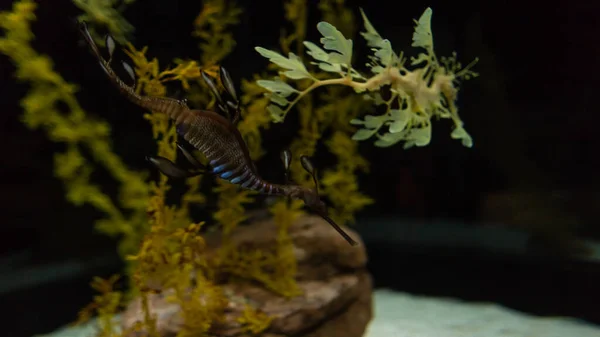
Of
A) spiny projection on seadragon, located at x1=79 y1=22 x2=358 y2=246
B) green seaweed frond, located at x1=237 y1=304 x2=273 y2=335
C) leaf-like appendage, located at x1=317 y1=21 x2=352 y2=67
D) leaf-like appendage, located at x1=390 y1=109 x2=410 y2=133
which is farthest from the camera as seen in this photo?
green seaweed frond, located at x1=237 y1=304 x2=273 y2=335

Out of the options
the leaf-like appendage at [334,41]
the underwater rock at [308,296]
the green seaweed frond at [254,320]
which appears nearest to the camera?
the leaf-like appendage at [334,41]

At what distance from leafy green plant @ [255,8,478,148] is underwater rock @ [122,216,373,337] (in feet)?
2.72

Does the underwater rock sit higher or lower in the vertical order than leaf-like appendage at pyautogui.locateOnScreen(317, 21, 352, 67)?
lower

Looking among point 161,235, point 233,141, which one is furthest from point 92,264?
point 233,141

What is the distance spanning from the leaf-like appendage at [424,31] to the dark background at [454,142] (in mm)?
238

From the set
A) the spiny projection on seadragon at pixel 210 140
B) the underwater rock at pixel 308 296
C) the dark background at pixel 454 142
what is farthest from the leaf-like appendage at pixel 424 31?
the underwater rock at pixel 308 296

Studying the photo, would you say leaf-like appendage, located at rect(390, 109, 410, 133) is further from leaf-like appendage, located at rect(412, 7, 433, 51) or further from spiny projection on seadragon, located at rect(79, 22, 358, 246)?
spiny projection on seadragon, located at rect(79, 22, 358, 246)

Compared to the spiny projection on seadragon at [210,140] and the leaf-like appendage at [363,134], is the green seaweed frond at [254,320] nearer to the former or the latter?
the spiny projection on seadragon at [210,140]

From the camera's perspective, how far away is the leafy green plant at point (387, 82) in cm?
205

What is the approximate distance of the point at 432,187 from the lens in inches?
130

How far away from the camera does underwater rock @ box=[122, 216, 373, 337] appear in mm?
2408

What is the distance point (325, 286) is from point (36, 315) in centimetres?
178

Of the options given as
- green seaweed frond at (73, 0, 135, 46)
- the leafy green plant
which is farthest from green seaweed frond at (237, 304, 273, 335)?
green seaweed frond at (73, 0, 135, 46)

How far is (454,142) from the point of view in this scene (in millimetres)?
3107
